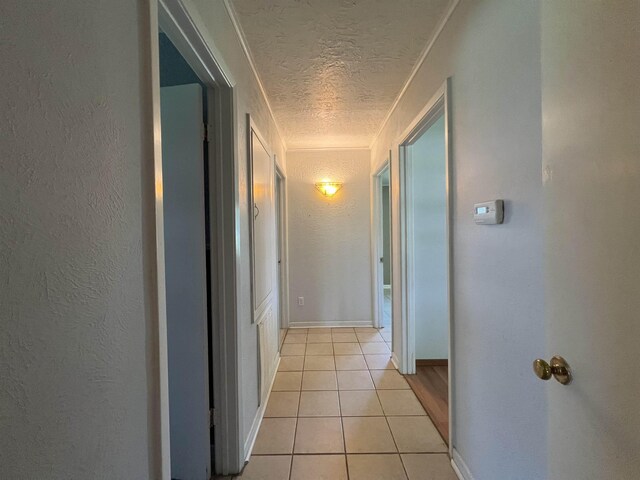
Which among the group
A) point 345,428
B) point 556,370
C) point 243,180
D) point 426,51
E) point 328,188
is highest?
point 426,51

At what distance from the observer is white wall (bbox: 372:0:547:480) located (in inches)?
38.9

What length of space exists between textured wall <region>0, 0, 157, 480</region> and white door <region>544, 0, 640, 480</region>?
1.00 m

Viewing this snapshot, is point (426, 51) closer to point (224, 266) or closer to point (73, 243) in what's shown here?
point (224, 266)

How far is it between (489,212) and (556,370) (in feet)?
2.16

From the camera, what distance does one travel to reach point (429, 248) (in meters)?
2.84

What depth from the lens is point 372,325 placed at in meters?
4.04

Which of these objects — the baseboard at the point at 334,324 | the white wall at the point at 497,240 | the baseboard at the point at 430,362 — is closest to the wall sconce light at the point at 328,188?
the baseboard at the point at 334,324

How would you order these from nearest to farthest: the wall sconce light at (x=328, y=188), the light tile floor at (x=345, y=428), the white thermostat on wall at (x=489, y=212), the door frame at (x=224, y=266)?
the white thermostat on wall at (x=489, y=212) < the door frame at (x=224, y=266) < the light tile floor at (x=345, y=428) < the wall sconce light at (x=328, y=188)

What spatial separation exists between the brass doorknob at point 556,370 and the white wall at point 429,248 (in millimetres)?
2140

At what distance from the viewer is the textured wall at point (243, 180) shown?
1.40 meters

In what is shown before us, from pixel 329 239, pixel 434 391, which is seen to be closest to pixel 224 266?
pixel 434 391

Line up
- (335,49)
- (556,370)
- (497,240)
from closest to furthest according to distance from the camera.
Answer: (556,370) → (497,240) → (335,49)

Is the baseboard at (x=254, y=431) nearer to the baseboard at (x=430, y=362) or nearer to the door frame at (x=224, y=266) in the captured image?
the door frame at (x=224, y=266)

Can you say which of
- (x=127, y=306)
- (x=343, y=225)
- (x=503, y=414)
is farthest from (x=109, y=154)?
(x=343, y=225)
